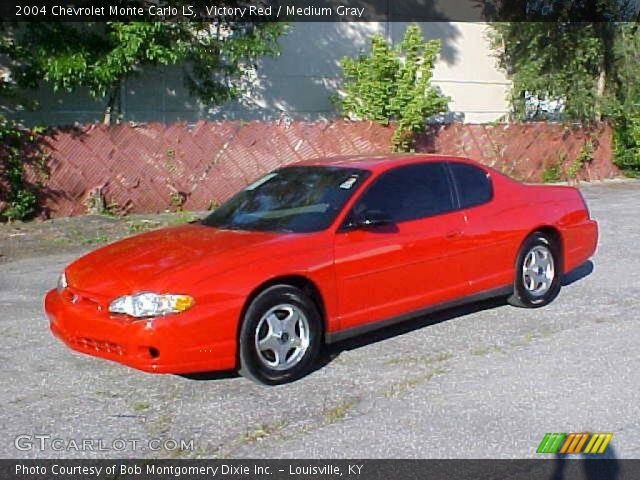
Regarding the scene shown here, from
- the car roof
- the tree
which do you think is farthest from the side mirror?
the tree

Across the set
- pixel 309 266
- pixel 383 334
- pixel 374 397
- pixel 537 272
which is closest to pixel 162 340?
pixel 309 266

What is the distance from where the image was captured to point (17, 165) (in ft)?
45.1

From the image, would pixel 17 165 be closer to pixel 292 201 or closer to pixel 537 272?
pixel 292 201

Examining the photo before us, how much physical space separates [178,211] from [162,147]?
3.85 feet

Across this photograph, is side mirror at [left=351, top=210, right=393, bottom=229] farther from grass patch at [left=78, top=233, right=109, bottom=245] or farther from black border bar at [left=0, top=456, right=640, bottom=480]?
grass patch at [left=78, top=233, right=109, bottom=245]

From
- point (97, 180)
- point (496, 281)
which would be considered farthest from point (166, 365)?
point (97, 180)

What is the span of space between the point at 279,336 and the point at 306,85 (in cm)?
1631

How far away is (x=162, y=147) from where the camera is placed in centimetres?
1521

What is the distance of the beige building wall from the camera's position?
18.3m

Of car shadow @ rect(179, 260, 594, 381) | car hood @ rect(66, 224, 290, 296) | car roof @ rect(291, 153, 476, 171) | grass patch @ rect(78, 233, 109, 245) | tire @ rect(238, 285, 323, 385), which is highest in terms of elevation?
car roof @ rect(291, 153, 476, 171)

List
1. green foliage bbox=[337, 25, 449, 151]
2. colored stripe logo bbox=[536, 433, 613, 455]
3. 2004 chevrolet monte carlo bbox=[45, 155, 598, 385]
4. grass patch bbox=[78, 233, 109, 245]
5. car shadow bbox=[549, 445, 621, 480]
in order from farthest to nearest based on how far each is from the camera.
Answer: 1. green foliage bbox=[337, 25, 449, 151]
2. grass patch bbox=[78, 233, 109, 245]
3. 2004 chevrolet monte carlo bbox=[45, 155, 598, 385]
4. colored stripe logo bbox=[536, 433, 613, 455]
5. car shadow bbox=[549, 445, 621, 480]

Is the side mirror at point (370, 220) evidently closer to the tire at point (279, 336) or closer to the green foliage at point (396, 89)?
the tire at point (279, 336)

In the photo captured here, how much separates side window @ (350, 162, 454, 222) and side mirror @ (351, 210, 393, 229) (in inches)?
2.0

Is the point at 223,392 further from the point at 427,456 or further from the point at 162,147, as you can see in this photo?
the point at 162,147
